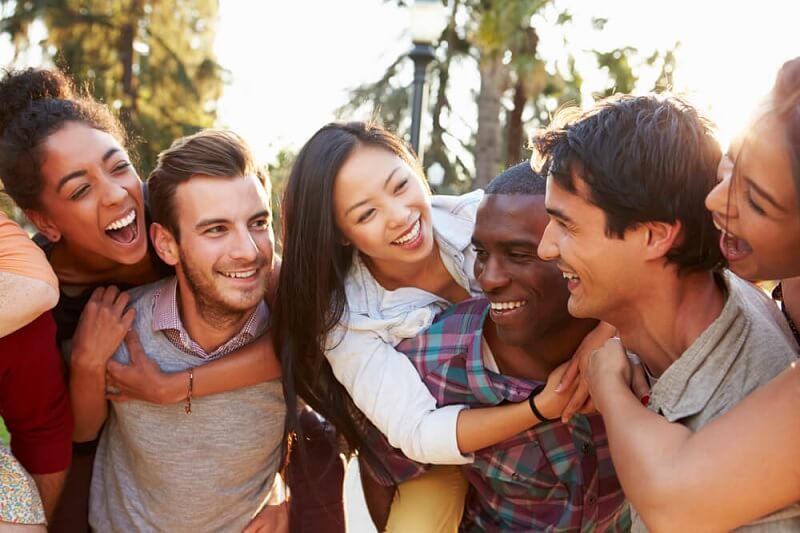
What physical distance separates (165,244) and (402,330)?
1.06 metres

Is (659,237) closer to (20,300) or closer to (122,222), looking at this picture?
(20,300)

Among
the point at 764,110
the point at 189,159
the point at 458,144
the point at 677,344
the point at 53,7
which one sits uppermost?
the point at 764,110

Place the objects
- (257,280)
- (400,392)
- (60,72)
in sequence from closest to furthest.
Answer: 1. (400,392)
2. (257,280)
3. (60,72)

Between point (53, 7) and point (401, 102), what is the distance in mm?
6550

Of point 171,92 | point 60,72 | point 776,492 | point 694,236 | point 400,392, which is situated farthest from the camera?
point 171,92

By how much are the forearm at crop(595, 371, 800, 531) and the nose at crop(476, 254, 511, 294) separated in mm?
851

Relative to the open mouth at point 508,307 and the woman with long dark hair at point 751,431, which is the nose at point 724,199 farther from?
the open mouth at point 508,307

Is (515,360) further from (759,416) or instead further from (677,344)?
(759,416)

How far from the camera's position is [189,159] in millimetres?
3688

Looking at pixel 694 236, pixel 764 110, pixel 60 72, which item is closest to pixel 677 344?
pixel 694 236

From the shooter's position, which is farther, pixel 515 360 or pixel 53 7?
pixel 53 7

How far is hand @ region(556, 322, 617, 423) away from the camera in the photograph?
3000 millimetres

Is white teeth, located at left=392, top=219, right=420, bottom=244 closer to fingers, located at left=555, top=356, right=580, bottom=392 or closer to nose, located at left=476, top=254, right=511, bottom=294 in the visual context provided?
nose, located at left=476, top=254, right=511, bottom=294

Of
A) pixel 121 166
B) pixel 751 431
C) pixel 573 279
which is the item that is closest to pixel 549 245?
pixel 573 279
